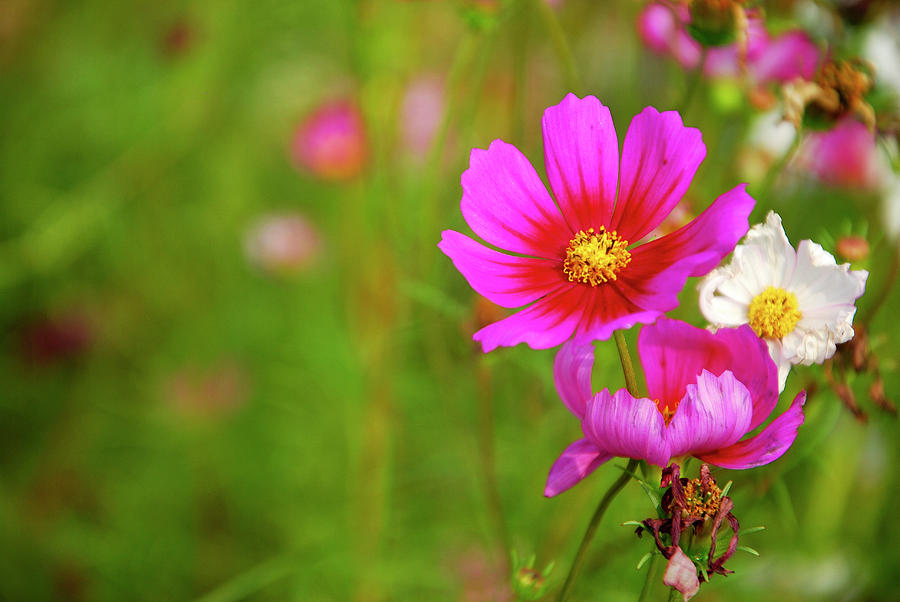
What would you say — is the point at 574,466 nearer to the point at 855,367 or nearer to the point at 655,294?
the point at 655,294

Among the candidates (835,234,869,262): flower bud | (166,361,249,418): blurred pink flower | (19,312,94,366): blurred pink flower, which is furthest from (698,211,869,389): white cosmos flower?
(19,312,94,366): blurred pink flower

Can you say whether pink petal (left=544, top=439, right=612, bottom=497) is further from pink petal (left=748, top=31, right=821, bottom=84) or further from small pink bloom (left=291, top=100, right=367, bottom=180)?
small pink bloom (left=291, top=100, right=367, bottom=180)

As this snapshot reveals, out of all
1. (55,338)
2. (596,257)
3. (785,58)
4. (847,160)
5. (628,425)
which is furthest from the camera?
(55,338)

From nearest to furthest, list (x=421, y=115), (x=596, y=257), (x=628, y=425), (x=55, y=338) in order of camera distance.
A: (x=628, y=425)
(x=596, y=257)
(x=55, y=338)
(x=421, y=115)

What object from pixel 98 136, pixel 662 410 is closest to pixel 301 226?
pixel 98 136

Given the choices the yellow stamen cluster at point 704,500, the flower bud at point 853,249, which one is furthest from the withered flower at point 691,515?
the flower bud at point 853,249

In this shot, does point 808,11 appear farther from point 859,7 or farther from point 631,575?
point 631,575

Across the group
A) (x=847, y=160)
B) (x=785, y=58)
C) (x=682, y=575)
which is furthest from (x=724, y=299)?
(x=847, y=160)
